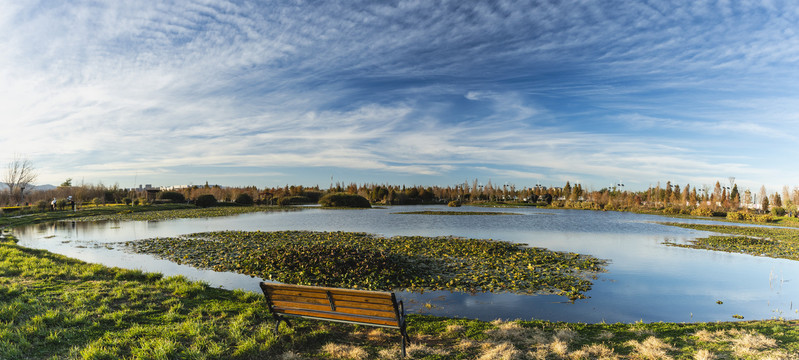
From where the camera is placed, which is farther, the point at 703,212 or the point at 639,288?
the point at 703,212

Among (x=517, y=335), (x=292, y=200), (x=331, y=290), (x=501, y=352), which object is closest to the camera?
(x=501, y=352)

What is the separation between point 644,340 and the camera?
Result: 6.29 metres

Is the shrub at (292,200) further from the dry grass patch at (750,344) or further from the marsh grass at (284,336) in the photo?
the dry grass patch at (750,344)

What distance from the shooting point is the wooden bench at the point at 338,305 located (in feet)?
18.7

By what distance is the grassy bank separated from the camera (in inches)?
221

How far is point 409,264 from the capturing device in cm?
1322

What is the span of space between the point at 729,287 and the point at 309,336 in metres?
13.4

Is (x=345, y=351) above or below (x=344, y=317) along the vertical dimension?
below

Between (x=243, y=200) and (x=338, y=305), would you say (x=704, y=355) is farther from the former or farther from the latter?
(x=243, y=200)

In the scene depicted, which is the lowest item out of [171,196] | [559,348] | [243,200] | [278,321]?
[559,348]

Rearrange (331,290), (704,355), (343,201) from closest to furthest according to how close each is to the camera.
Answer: (704,355)
(331,290)
(343,201)

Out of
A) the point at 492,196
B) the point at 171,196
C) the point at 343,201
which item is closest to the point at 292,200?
the point at 343,201

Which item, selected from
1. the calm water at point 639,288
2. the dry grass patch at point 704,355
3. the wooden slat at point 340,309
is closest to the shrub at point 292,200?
the calm water at point 639,288

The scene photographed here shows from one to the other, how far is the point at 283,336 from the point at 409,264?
24.2 feet
